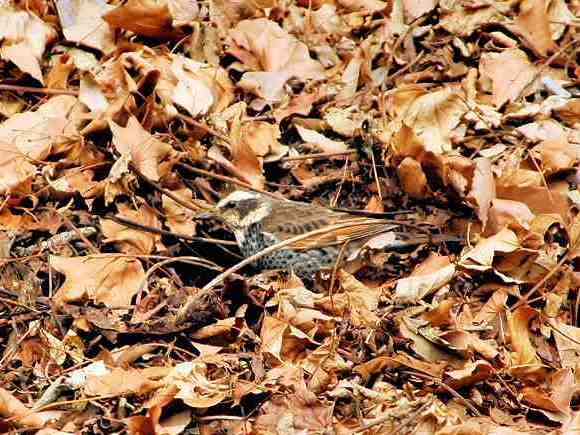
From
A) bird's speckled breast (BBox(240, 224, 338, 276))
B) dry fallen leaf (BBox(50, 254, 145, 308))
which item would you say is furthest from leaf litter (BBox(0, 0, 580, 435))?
bird's speckled breast (BBox(240, 224, 338, 276))

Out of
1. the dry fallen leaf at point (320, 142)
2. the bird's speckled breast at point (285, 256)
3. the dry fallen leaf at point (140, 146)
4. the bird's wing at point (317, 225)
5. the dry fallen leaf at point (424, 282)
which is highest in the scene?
the dry fallen leaf at point (140, 146)

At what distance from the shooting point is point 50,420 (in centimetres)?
452

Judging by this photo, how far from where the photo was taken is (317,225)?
574cm

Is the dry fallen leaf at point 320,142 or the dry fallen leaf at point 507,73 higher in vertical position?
the dry fallen leaf at point 507,73

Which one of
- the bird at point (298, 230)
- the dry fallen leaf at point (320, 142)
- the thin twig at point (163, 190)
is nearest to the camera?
the bird at point (298, 230)

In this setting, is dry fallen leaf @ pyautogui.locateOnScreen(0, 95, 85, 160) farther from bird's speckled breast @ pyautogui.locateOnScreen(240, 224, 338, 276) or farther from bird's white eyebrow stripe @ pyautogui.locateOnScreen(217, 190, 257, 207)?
bird's speckled breast @ pyautogui.locateOnScreen(240, 224, 338, 276)

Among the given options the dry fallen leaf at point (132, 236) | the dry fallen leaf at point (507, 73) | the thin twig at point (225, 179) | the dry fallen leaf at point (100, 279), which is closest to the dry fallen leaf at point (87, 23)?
the thin twig at point (225, 179)

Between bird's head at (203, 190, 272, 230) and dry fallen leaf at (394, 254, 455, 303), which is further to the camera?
bird's head at (203, 190, 272, 230)

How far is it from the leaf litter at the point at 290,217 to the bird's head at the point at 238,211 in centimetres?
14

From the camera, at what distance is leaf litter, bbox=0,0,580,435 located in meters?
4.58

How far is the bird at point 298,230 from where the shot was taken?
18.4ft

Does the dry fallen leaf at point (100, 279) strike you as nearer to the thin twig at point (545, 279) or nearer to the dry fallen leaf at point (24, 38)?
the dry fallen leaf at point (24, 38)

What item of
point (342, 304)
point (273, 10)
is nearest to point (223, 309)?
point (342, 304)

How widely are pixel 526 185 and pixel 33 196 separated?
2.57 m
